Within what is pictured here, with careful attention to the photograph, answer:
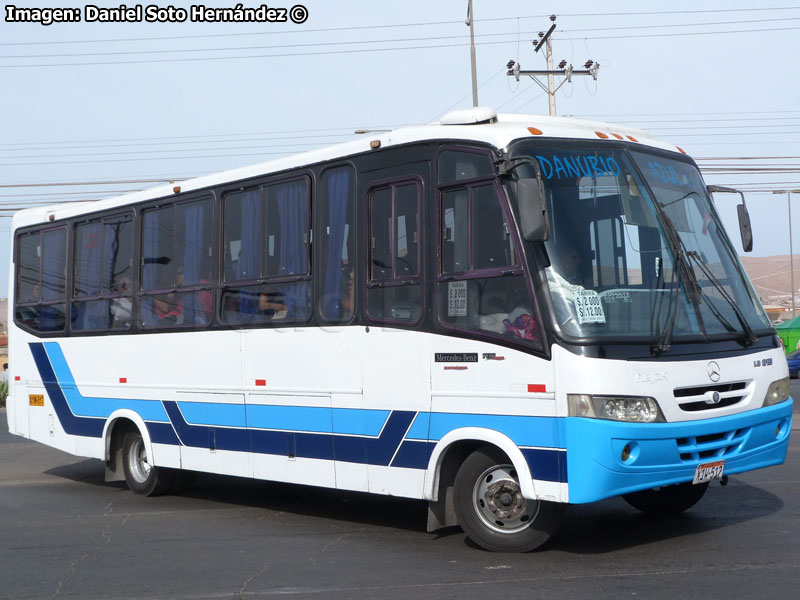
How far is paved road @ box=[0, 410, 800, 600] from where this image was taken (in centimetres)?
684

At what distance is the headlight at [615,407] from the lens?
709 cm

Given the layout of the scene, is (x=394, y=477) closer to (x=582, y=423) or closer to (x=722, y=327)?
(x=582, y=423)

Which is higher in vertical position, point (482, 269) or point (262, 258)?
point (262, 258)

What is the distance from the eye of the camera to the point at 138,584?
726 cm

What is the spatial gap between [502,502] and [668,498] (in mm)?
2129

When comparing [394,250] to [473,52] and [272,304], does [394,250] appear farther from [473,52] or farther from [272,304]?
[473,52]

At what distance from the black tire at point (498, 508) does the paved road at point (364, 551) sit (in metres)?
0.13

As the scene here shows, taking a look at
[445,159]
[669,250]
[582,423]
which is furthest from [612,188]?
[582,423]

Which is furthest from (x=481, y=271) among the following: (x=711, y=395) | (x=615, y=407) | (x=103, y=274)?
(x=103, y=274)

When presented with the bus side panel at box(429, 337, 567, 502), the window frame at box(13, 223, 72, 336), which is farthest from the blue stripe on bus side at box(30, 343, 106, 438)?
the bus side panel at box(429, 337, 567, 502)

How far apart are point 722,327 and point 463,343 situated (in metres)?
1.97

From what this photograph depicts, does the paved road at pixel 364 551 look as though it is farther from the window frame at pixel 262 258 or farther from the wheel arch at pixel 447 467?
the window frame at pixel 262 258

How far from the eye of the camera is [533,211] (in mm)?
7176

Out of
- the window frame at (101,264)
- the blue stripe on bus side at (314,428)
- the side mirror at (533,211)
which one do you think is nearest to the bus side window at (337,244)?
the blue stripe on bus side at (314,428)
